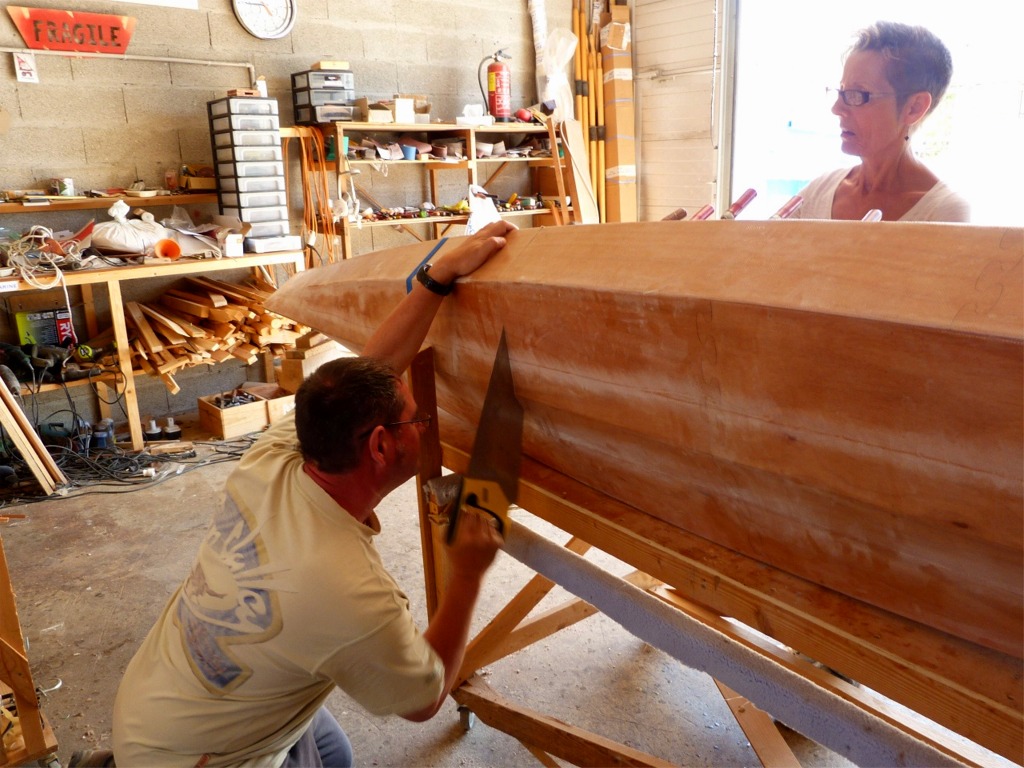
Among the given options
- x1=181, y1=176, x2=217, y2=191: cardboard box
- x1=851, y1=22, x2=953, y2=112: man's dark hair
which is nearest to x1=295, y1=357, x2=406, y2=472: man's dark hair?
x1=851, y1=22, x2=953, y2=112: man's dark hair

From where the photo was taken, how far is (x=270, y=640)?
1.13 meters

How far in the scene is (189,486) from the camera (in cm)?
362

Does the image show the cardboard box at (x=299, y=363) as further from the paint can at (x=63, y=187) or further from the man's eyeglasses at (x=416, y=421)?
the man's eyeglasses at (x=416, y=421)

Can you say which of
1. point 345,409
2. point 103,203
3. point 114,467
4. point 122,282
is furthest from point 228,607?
point 122,282

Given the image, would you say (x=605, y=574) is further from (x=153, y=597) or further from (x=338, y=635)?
(x=153, y=597)

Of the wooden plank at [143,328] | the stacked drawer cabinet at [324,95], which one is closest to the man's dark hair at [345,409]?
the wooden plank at [143,328]

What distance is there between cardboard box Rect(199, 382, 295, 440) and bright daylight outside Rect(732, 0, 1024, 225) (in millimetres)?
2761

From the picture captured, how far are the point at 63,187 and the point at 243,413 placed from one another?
4.91ft

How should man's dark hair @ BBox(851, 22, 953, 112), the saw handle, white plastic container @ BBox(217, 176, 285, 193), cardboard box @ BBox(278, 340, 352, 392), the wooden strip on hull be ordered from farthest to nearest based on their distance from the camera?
cardboard box @ BBox(278, 340, 352, 392) < white plastic container @ BBox(217, 176, 285, 193) < man's dark hair @ BBox(851, 22, 953, 112) < the saw handle < the wooden strip on hull

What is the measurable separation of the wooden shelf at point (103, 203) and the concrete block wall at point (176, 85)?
0.08 meters

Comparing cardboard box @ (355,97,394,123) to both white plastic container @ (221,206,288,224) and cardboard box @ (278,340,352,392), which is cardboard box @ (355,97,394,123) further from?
cardboard box @ (278,340,352,392)

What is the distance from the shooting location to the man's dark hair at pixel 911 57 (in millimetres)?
1505

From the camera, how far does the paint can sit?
13.0ft

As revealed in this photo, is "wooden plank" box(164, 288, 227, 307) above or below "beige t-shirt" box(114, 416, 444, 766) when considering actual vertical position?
above
